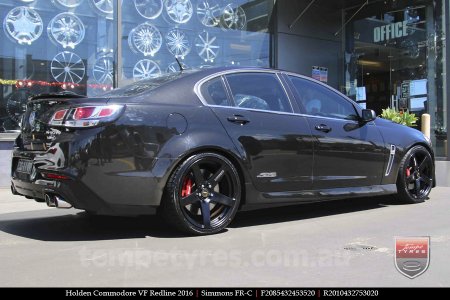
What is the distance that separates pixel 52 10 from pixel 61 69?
1184mm

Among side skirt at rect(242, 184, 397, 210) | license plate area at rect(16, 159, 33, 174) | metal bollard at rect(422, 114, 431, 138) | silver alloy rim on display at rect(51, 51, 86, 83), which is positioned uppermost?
silver alloy rim on display at rect(51, 51, 86, 83)

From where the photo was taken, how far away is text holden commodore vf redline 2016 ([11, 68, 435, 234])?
446cm

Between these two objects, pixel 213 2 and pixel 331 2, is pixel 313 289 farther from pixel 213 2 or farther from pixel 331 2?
pixel 331 2

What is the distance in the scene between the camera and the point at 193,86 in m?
5.01

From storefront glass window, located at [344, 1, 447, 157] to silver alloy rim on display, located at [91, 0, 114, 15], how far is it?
22.7 ft

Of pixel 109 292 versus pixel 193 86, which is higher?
pixel 193 86

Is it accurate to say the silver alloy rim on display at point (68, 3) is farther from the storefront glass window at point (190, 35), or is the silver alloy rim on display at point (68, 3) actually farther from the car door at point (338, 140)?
the car door at point (338, 140)

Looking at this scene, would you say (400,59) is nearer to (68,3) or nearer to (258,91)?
(68,3)

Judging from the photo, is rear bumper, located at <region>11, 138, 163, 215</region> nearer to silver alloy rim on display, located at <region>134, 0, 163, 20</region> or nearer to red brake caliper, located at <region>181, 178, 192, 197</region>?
red brake caliper, located at <region>181, 178, 192, 197</region>

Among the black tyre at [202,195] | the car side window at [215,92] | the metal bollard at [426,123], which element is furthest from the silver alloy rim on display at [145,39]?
the black tyre at [202,195]

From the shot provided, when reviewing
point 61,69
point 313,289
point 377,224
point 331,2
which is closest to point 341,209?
point 377,224

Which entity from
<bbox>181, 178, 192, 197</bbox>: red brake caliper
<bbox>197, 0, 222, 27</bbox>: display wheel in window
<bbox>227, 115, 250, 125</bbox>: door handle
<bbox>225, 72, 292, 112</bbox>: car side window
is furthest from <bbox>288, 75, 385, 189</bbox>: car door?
<bbox>197, 0, 222, 27</bbox>: display wheel in window

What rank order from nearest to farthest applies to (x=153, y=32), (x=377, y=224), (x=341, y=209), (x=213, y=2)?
1. (x=377, y=224)
2. (x=341, y=209)
3. (x=153, y=32)
4. (x=213, y=2)

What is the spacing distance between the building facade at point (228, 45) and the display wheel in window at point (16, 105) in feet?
0.06
